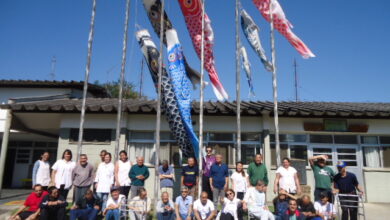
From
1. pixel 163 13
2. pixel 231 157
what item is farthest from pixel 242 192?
pixel 163 13

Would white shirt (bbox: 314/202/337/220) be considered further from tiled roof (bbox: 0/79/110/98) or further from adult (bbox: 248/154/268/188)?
tiled roof (bbox: 0/79/110/98)

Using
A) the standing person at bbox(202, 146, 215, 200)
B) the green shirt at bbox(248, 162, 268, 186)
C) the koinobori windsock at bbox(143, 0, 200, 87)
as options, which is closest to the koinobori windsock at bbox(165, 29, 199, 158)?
the koinobori windsock at bbox(143, 0, 200, 87)

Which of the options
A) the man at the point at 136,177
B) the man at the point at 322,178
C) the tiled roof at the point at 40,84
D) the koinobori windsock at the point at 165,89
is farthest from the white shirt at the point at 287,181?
the tiled roof at the point at 40,84

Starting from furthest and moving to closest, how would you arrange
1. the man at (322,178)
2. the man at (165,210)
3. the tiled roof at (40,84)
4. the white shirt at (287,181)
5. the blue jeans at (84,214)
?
the tiled roof at (40,84)
the white shirt at (287,181)
the man at (322,178)
the man at (165,210)
the blue jeans at (84,214)

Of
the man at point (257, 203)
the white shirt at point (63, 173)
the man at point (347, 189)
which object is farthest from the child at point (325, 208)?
the white shirt at point (63, 173)

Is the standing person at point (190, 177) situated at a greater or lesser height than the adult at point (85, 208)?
greater

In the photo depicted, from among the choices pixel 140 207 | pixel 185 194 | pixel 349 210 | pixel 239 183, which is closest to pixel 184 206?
pixel 185 194

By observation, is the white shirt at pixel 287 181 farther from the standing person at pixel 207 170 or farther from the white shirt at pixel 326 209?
the standing person at pixel 207 170

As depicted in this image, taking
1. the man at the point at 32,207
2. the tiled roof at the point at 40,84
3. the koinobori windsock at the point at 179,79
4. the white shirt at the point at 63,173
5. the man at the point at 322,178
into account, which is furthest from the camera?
the tiled roof at the point at 40,84

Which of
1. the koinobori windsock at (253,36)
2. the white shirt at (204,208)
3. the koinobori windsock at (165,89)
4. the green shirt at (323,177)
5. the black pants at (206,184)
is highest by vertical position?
the koinobori windsock at (253,36)

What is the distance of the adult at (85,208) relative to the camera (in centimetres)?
684

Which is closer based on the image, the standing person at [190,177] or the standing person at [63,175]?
the standing person at [63,175]

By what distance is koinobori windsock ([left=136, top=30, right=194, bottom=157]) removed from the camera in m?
9.10

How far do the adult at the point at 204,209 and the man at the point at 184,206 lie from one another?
202 mm
